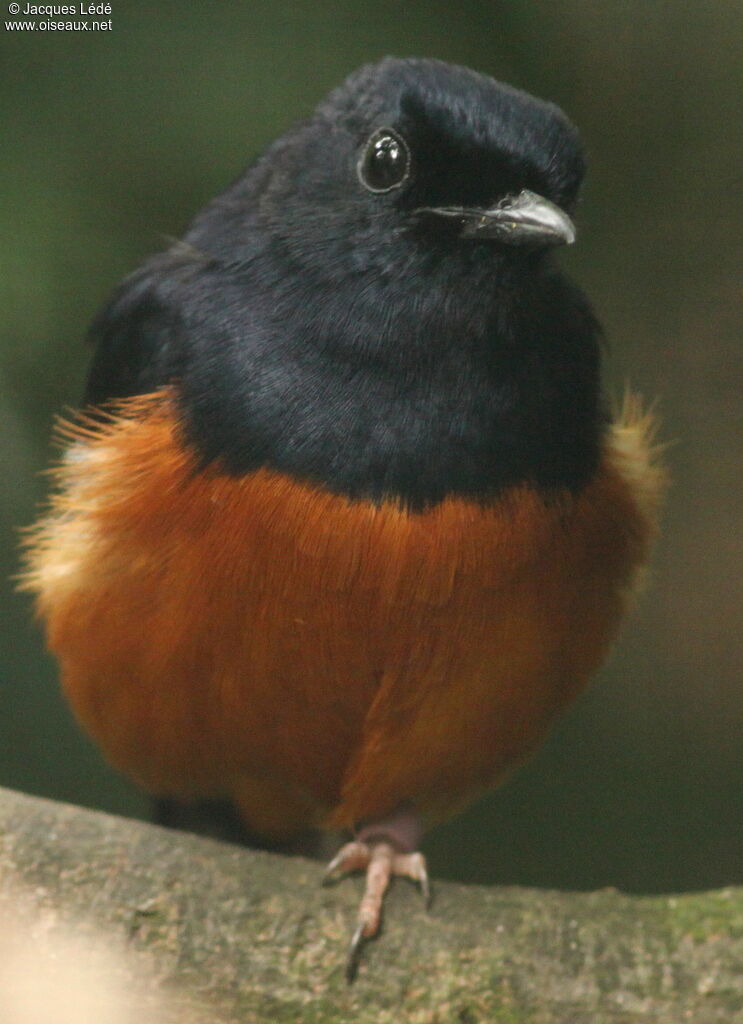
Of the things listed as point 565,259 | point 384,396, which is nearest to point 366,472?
point 384,396

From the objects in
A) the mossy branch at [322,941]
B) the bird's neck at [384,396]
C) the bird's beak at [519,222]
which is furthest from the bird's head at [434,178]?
the mossy branch at [322,941]

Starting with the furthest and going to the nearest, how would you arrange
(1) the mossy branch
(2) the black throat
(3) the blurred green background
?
(3) the blurred green background, (2) the black throat, (1) the mossy branch

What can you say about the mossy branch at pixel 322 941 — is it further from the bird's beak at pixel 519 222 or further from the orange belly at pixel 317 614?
the bird's beak at pixel 519 222

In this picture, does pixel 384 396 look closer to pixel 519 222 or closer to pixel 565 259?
pixel 519 222

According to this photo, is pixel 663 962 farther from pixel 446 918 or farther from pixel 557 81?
pixel 557 81

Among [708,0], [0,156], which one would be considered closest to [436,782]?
[0,156]

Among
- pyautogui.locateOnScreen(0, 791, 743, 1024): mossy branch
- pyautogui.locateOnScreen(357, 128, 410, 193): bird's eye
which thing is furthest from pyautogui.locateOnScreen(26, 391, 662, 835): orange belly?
pyautogui.locateOnScreen(357, 128, 410, 193): bird's eye

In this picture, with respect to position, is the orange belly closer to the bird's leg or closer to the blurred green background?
the bird's leg
